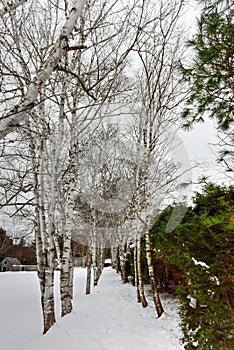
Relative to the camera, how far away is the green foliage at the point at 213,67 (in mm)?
→ 3332

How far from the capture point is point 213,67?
3.57 meters

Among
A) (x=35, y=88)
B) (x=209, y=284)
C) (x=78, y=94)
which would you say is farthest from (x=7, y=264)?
(x=35, y=88)

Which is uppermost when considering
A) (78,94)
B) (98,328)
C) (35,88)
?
(78,94)

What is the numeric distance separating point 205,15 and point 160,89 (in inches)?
125

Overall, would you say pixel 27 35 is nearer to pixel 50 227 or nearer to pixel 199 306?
pixel 50 227

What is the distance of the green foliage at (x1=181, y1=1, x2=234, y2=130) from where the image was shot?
3.33m

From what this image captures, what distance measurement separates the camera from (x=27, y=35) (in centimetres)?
521

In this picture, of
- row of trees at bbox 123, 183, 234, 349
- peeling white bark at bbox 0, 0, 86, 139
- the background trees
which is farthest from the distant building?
peeling white bark at bbox 0, 0, 86, 139

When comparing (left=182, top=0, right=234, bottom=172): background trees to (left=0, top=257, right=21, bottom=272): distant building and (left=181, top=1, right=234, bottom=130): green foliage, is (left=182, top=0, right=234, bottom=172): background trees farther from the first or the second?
(left=0, top=257, right=21, bottom=272): distant building

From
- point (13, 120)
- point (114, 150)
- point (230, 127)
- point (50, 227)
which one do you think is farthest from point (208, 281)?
point (114, 150)

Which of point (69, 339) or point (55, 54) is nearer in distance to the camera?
point (55, 54)

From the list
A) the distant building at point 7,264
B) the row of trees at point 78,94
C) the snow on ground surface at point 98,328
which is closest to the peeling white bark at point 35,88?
the row of trees at point 78,94

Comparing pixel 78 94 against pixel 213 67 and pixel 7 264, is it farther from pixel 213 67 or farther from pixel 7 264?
pixel 7 264

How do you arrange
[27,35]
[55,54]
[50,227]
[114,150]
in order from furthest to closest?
[114,150], [27,35], [50,227], [55,54]
